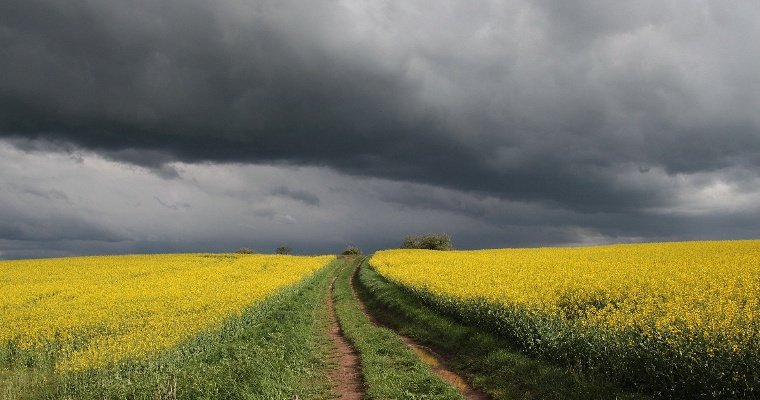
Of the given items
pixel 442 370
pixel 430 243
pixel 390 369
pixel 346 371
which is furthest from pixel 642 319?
pixel 430 243

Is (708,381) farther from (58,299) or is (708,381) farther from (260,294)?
(58,299)

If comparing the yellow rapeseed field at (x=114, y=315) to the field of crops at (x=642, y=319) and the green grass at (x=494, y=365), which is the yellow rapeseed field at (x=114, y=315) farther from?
the field of crops at (x=642, y=319)

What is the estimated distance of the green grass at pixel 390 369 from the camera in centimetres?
1188

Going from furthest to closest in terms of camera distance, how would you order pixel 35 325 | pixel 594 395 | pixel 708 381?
1. pixel 35 325
2. pixel 594 395
3. pixel 708 381

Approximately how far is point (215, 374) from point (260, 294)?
1208 cm

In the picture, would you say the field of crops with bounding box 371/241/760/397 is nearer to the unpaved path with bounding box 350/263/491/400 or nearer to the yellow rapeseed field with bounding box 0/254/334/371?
the unpaved path with bounding box 350/263/491/400

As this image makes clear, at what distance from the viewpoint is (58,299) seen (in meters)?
25.0

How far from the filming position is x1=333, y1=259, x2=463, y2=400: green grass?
11.9m

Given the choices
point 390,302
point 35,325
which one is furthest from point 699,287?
point 35,325

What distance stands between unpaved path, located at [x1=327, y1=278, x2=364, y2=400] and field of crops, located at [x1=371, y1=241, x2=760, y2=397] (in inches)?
193

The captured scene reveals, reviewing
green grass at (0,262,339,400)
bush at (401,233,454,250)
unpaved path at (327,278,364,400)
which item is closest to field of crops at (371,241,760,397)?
unpaved path at (327,278,364,400)

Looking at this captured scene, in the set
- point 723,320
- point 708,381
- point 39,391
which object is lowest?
point 39,391

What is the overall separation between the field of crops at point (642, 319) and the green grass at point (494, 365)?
19.3 inches

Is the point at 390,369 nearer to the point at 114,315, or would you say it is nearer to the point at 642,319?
the point at 642,319
